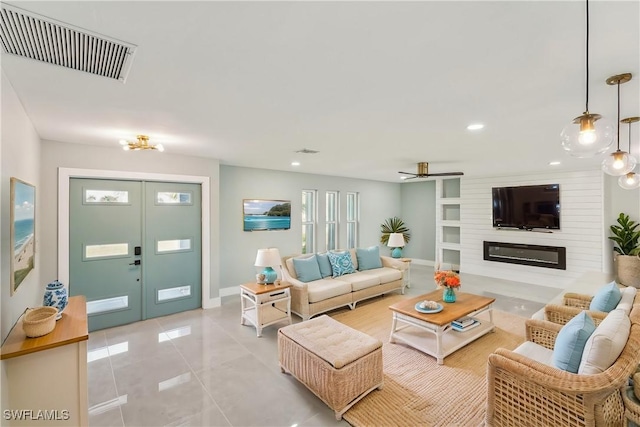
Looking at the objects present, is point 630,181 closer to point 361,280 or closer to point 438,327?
point 438,327

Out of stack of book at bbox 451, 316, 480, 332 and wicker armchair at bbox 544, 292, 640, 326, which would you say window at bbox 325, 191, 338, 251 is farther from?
wicker armchair at bbox 544, 292, 640, 326

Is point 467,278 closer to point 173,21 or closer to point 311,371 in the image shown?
point 311,371

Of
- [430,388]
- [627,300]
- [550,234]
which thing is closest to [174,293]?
[430,388]

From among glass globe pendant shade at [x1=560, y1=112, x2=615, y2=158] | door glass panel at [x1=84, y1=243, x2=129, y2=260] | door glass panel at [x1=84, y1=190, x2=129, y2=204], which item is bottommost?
door glass panel at [x1=84, y1=243, x2=129, y2=260]

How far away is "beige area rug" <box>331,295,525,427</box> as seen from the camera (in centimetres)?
226

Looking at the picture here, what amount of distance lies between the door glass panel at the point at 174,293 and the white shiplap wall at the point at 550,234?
634cm

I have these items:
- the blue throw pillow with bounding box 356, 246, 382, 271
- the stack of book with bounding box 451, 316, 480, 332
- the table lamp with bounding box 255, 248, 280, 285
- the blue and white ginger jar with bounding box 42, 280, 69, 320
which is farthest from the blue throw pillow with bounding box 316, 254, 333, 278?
the blue and white ginger jar with bounding box 42, 280, 69, 320

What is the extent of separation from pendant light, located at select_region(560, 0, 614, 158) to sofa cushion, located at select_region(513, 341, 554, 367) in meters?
1.67

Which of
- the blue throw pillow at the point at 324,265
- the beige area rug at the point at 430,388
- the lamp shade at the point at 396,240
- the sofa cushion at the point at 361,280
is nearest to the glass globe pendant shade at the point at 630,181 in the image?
the beige area rug at the point at 430,388

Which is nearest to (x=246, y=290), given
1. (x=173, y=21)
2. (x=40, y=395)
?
(x=40, y=395)

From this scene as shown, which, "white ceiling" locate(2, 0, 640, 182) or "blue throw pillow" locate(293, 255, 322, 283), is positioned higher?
"white ceiling" locate(2, 0, 640, 182)

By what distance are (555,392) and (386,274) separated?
356cm

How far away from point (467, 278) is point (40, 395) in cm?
721

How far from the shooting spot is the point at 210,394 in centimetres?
256
